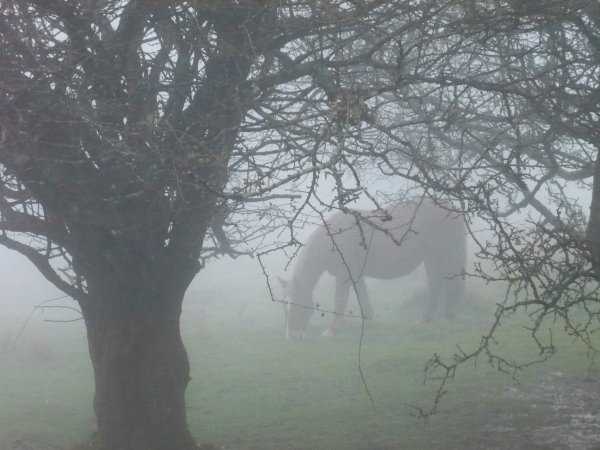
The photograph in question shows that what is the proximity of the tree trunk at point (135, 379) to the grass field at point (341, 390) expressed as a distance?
1212 millimetres

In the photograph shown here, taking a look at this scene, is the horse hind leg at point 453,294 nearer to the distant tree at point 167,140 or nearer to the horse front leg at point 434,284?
the horse front leg at point 434,284

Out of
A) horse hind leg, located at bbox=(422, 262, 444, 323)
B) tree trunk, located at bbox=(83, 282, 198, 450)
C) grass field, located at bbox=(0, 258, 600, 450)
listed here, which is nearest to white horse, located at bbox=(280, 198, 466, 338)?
horse hind leg, located at bbox=(422, 262, 444, 323)

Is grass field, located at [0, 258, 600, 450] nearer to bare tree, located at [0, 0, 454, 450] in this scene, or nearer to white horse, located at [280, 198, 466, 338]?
white horse, located at [280, 198, 466, 338]

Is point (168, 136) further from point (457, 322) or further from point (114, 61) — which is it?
point (457, 322)

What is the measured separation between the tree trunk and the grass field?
1212mm

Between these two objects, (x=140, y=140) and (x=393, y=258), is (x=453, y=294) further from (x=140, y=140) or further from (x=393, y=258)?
(x=140, y=140)

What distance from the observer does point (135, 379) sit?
273 inches

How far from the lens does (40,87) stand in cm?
571

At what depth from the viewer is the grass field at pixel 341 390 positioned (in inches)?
314

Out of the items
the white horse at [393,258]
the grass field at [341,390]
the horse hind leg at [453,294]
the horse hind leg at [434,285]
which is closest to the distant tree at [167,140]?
the grass field at [341,390]

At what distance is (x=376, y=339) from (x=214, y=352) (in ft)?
11.1


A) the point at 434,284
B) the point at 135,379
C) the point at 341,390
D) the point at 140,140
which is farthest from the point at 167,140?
the point at 434,284

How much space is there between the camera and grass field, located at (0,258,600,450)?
26.2 feet

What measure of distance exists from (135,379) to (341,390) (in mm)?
4861
